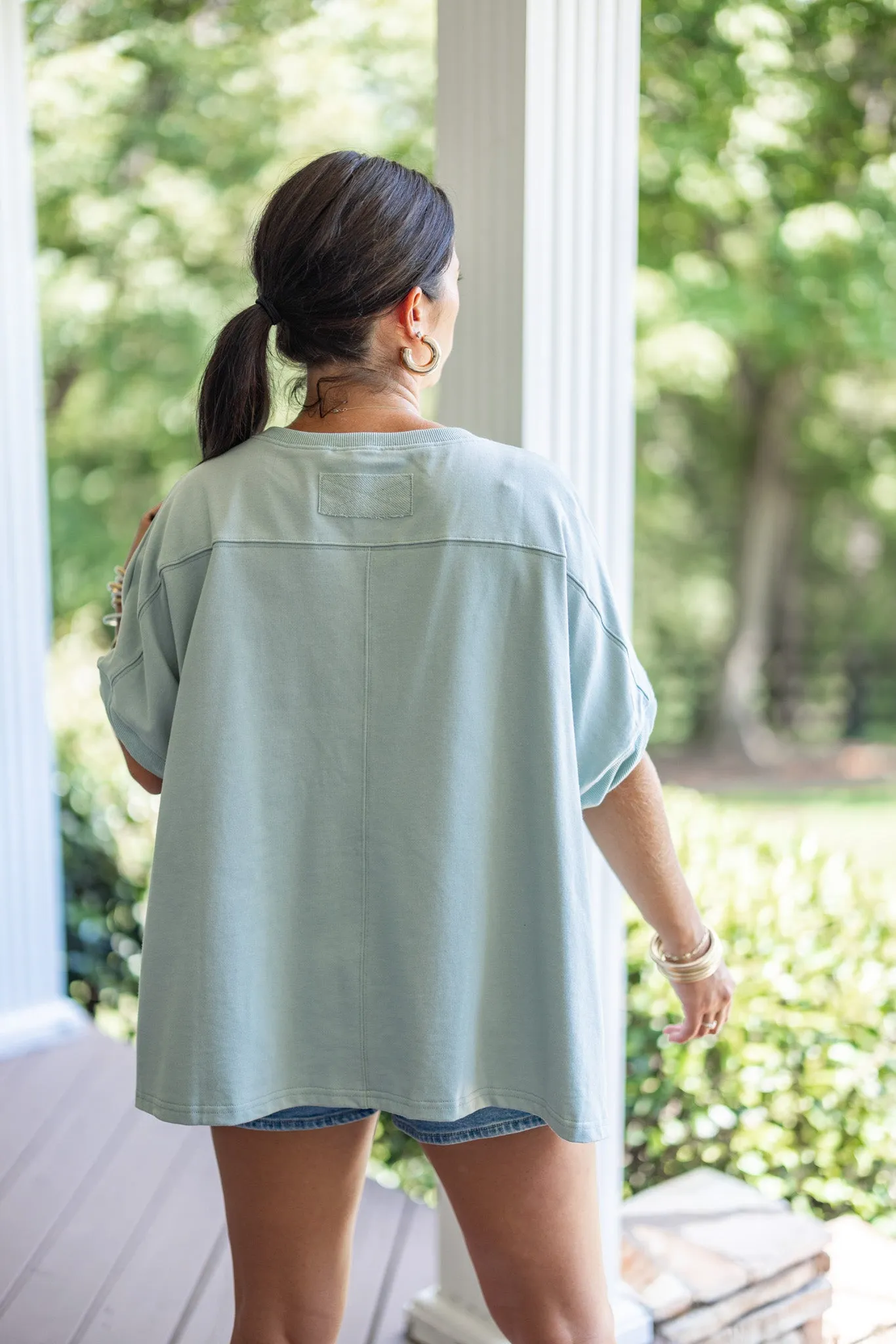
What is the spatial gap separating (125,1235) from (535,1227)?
1.68 meters

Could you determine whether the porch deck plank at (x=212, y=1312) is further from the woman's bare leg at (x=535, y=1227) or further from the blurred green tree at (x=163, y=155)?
the blurred green tree at (x=163, y=155)

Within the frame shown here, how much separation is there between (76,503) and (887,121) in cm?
535

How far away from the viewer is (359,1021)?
4.14 ft

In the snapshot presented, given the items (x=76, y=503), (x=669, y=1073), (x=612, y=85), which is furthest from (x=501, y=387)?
(x=76, y=503)

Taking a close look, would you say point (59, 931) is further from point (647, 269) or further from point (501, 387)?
point (647, 269)

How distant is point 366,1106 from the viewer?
126 centimetres

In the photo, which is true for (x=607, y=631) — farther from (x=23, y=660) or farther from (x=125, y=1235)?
(x=23, y=660)

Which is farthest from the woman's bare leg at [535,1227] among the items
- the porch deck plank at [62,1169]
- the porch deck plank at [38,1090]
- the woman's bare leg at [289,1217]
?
the porch deck plank at [38,1090]

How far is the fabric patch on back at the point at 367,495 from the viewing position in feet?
3.89

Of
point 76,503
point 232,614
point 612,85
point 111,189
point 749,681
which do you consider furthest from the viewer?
point 749,681

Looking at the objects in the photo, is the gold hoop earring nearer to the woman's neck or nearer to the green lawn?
the woman's neck

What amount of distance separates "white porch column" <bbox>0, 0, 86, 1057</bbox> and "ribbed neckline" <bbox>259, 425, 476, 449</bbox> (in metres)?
2.51

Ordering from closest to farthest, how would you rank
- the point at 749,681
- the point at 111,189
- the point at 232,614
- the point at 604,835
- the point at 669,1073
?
the point at 232,614
the point at 604,835
the point at 669,1073
the point at 111,189
the point at 749,681

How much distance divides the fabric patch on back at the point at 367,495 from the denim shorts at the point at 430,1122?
0.57m
